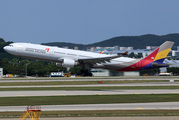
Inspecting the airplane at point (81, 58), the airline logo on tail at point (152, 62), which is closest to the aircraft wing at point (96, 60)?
the airplane at point (81, 58)

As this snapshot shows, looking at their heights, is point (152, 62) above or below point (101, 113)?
above

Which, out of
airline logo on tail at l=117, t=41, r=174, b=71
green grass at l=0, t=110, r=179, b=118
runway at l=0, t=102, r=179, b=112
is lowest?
green grass at l=0, t=110, r=179, b=118

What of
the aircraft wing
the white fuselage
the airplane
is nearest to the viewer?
the white fuselage

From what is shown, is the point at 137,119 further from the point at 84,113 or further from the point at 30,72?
the point at 30,72

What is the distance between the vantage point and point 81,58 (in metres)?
58.9

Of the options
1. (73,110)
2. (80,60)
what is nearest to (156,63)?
(80,60)

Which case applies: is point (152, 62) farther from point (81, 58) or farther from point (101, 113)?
point (101, 113)

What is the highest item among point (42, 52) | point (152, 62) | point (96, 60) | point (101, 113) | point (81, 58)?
point (42, 52)

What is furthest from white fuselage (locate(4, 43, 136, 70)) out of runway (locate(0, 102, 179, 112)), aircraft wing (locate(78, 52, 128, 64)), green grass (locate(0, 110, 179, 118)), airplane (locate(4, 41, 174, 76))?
green grass (locate(0, 110, 179, 118))

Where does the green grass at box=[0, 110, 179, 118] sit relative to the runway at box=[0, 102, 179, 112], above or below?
below

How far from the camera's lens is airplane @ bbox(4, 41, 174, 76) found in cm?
5647

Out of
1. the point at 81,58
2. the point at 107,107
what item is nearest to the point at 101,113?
the point at 107,107

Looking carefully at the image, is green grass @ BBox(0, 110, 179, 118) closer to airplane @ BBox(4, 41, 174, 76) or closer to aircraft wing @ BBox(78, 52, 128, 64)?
airplane @ BBox(4, 41, 174, 76)

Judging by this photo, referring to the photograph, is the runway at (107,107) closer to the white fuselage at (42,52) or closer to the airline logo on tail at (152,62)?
the white fuselage at (42,52)
